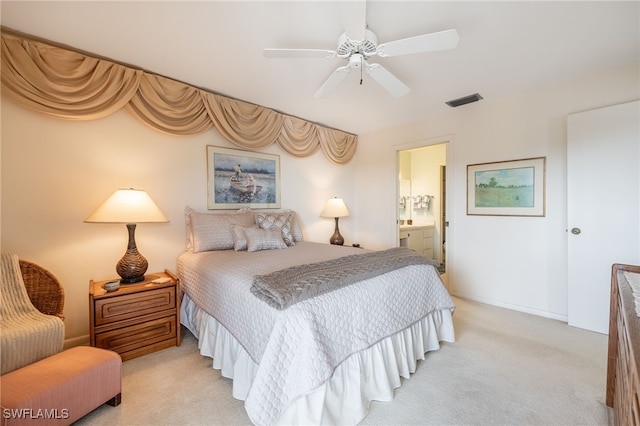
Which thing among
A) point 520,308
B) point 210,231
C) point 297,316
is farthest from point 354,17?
point 520,308

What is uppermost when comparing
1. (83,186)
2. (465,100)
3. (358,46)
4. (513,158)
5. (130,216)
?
(465,100)

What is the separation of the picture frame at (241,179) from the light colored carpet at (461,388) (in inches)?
58.3

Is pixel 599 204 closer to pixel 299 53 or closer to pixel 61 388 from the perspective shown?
pixel 299 53

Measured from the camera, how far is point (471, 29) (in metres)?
1.87

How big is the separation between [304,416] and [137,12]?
101 inches

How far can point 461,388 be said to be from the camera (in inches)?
67.8

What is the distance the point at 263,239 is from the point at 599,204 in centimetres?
316

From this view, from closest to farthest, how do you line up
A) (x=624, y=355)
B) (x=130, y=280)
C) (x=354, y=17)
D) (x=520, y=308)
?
(x=624, y=355) → (x=354, y=17) → (x=130, y=280) → (x=520, y=308)

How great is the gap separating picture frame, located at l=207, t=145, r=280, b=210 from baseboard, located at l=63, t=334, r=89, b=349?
1522 millimetres

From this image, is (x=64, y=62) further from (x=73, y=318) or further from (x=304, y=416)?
(x=304, y=416)

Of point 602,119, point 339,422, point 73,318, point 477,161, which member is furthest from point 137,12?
point 602,119

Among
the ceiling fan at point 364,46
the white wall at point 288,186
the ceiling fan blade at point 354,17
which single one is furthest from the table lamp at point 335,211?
the ceiling fan blade at point 354,17

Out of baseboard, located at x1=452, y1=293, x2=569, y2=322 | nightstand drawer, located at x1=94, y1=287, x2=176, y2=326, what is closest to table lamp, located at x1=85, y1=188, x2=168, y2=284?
nightstand drawer, located at x1=94, y1=287, x2=176, y2=326

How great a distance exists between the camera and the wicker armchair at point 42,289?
1788 millimetres
